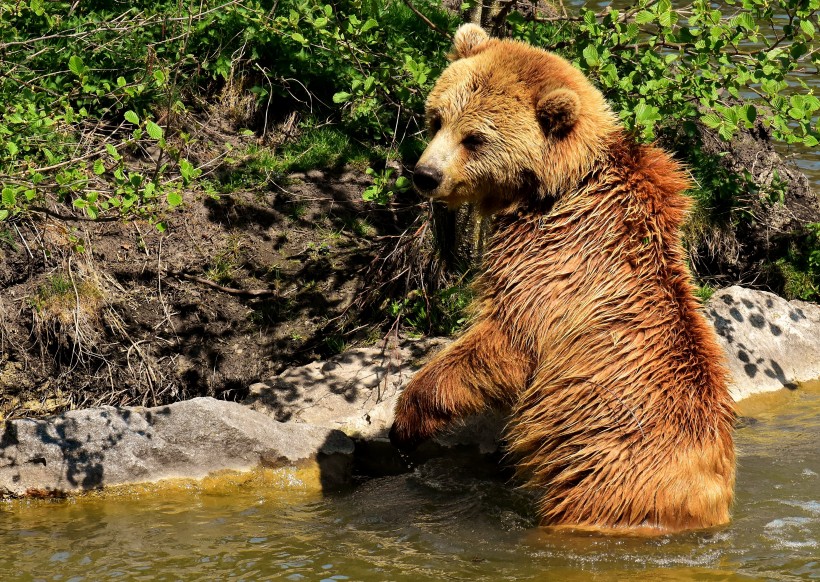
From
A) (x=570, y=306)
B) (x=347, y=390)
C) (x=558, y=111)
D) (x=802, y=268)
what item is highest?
(x=558, y=111)

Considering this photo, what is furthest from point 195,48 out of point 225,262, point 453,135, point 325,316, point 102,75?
point 453,135

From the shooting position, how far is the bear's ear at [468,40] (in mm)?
6066

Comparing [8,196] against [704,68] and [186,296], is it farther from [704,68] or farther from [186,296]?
[704,68]

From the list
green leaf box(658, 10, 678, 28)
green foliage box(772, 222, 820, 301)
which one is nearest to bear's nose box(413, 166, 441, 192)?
green leaf box(658, 10, 678, 28)

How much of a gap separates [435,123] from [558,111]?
86 centimetres

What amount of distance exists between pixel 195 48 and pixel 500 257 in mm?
4267

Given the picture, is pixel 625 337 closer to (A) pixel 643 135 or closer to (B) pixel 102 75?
(A) pixel 643 135

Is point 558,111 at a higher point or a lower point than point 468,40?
lower

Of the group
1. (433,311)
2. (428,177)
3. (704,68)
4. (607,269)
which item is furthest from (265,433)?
(704,68)

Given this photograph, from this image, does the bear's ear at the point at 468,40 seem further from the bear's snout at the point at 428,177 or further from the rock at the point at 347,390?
the rock at the point at 347,390

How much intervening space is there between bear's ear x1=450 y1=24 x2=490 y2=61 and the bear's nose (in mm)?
928

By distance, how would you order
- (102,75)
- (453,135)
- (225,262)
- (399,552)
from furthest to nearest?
(102,75)
(225,262)
(453,135)
(399,552)

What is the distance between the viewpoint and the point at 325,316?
25.3 ft

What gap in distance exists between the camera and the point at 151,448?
6.35m
